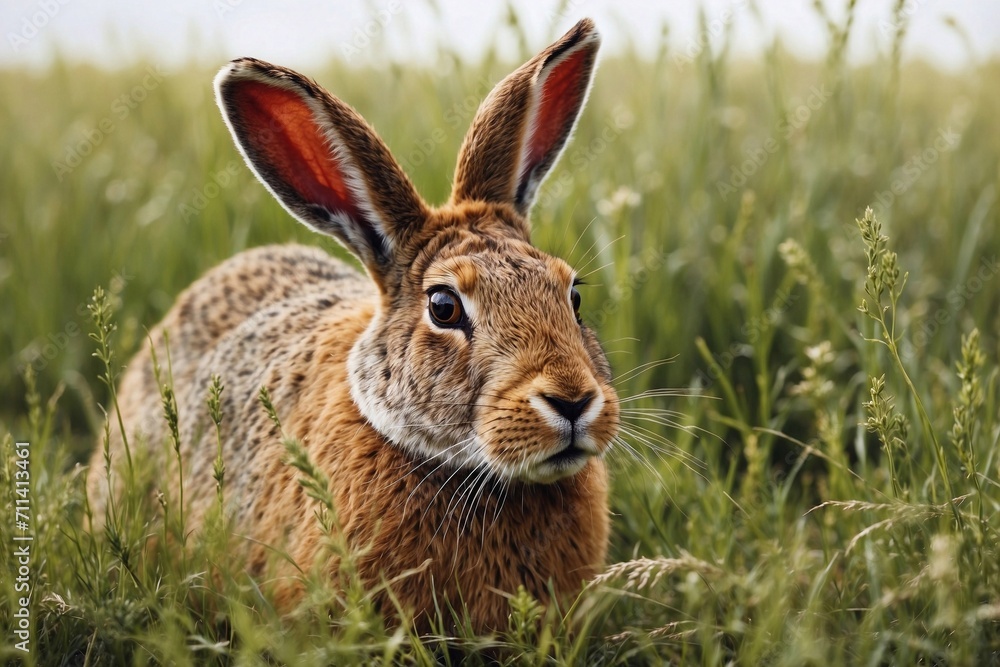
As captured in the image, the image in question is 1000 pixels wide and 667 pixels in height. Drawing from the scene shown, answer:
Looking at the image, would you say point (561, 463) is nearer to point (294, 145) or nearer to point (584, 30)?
point (294, 145)

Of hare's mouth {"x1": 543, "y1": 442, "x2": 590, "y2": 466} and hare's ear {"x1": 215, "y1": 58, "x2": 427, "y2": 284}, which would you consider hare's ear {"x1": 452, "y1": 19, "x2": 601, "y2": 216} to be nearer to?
hare's ear {"x1": 215, "y1": 58, "x2": 427, "y2": 284}

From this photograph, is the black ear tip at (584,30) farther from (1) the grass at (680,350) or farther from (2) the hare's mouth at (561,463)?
(2) the hare's mouth at (561,463)

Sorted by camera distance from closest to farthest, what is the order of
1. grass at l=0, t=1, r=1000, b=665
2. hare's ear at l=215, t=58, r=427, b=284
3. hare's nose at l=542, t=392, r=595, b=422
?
grass at l=0, t=1, r=1000, b=665
hare's nose at l=542, t=392, r=595, b=422
hare's ear at l=215, t=58, r=427, b=284

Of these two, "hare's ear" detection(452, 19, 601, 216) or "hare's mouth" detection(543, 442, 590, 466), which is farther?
"hare's ear" detection(452, 19, 601, 216)

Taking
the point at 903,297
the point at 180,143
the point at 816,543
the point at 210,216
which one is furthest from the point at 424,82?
the point at 816,543

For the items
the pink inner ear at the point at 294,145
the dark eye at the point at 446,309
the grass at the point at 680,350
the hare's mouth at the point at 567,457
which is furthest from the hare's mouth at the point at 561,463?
the pink inner ear at the point at 294,145

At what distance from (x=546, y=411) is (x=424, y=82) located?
3.36 metres

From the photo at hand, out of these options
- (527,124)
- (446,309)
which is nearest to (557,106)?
(527,124)

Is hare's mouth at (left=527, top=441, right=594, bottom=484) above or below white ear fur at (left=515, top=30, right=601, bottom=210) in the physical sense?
below

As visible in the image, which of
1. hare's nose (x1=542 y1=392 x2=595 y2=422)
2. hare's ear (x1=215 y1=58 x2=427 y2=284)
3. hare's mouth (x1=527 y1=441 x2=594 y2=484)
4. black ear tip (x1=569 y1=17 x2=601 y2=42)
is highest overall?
black ear tip (x1=569 y1=17 x2=601 y2=42)

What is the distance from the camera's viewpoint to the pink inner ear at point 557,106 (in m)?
3.94

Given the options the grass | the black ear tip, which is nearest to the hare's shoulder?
the grass

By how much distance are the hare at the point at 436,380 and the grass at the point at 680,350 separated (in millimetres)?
213

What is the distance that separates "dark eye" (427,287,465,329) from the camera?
11.1ft
